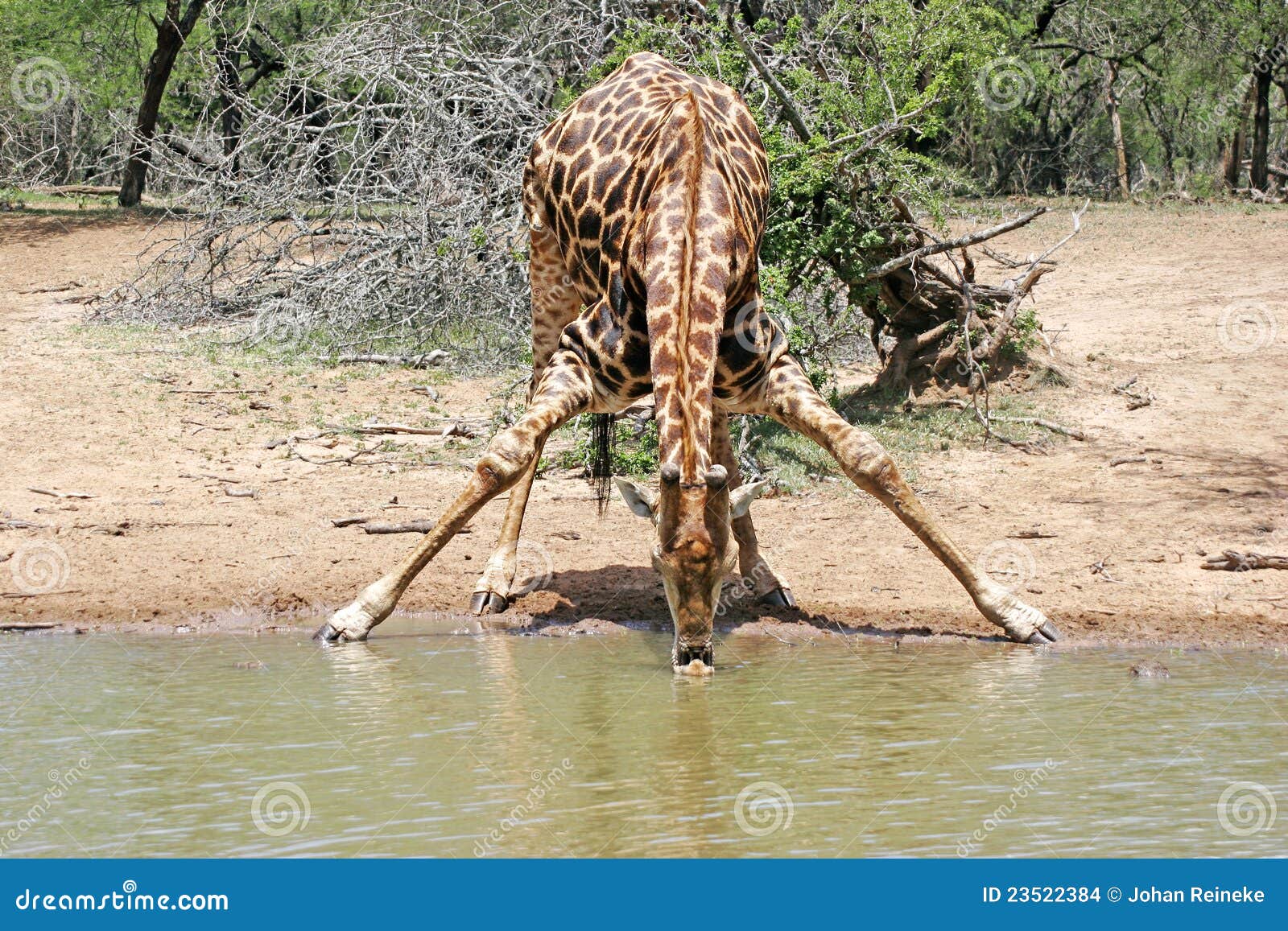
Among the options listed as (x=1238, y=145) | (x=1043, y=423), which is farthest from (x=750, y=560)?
(x=1238, y=145)

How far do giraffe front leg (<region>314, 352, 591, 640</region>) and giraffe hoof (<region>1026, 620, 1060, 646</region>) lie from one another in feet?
8.66

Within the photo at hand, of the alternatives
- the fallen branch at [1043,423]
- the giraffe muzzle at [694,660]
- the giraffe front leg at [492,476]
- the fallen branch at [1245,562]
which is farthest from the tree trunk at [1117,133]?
the giraffe muzzle at [694,660]

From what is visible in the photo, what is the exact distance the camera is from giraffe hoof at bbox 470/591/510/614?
835 cm

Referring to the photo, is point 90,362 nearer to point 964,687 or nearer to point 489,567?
point 489,567

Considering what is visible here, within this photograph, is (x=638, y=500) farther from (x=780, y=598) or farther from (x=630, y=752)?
(x=780, y=598)

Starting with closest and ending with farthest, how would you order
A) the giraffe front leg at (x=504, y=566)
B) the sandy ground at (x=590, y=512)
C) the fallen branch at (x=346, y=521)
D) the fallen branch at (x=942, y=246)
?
the sandy ground at (x=590, y=512), the giraffe front leg at (x=504, y=566), the fallen branch at (x=346, y=521), the fallen branch at (x=942, y=246)

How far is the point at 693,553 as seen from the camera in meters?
5.99

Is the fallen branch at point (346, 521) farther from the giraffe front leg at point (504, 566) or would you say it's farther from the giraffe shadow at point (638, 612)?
the giraffe shadow at point (638, 612)

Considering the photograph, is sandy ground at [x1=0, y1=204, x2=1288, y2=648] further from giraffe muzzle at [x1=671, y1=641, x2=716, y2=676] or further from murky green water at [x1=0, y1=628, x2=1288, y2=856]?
giraffe muzzle at [x1=671, y1=641, x2=716, y2=676]

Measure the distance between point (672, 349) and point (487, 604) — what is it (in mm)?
2501

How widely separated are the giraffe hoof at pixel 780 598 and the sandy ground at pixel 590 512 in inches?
5.9

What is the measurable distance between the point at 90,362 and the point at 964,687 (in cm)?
954

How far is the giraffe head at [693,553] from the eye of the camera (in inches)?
237

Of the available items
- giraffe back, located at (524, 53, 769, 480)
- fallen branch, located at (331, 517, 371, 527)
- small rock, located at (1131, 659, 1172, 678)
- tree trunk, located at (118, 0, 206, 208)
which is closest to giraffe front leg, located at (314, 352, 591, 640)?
giraffe back, located at (524, 53, 769, 480)
